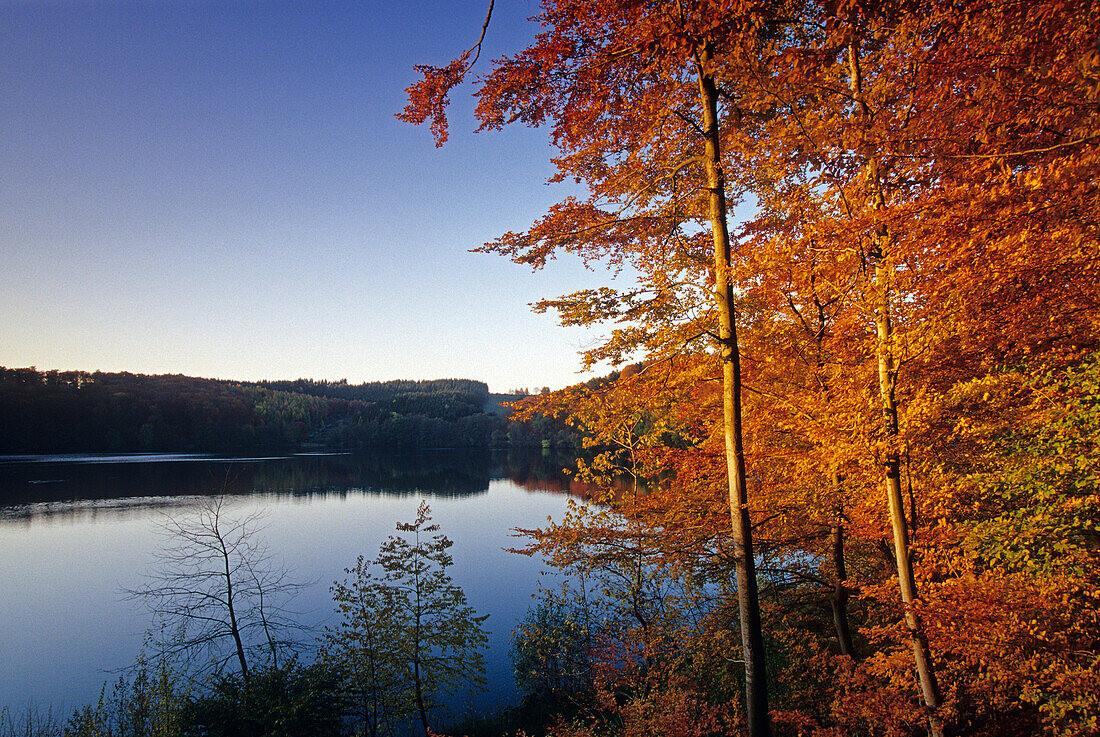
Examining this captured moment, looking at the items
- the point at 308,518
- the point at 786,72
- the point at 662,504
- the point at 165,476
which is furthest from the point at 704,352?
the point at 165,476

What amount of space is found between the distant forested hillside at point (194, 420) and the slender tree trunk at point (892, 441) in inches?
3824

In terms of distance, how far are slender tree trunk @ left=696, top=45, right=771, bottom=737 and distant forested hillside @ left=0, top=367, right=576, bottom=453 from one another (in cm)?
9772

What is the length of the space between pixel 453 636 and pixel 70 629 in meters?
17.8

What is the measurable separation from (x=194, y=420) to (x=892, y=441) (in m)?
148

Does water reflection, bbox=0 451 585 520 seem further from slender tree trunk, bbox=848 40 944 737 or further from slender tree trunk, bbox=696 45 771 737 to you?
slender tree trunk, bbox=696 45 771 737

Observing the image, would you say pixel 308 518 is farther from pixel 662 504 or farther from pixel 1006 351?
pixel 1006 351

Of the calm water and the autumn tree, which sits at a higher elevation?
the autumn tree

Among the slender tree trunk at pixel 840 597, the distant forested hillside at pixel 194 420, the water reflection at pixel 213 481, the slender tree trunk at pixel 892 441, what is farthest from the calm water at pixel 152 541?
the distant forested hillside at pixel 194 420

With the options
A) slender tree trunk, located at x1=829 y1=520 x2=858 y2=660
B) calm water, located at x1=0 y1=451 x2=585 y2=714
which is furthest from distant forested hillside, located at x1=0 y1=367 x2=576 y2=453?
slender tree trunk, located at x1=829 y1=520 x2=858 y2=660

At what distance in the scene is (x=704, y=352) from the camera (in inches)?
235

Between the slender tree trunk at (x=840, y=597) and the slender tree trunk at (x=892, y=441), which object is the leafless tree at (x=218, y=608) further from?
the slender tree trunk at (x=892, y=441)

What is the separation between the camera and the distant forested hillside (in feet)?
340

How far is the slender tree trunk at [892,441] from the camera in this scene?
19.0ft

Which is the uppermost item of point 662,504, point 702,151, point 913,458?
point 702,151
